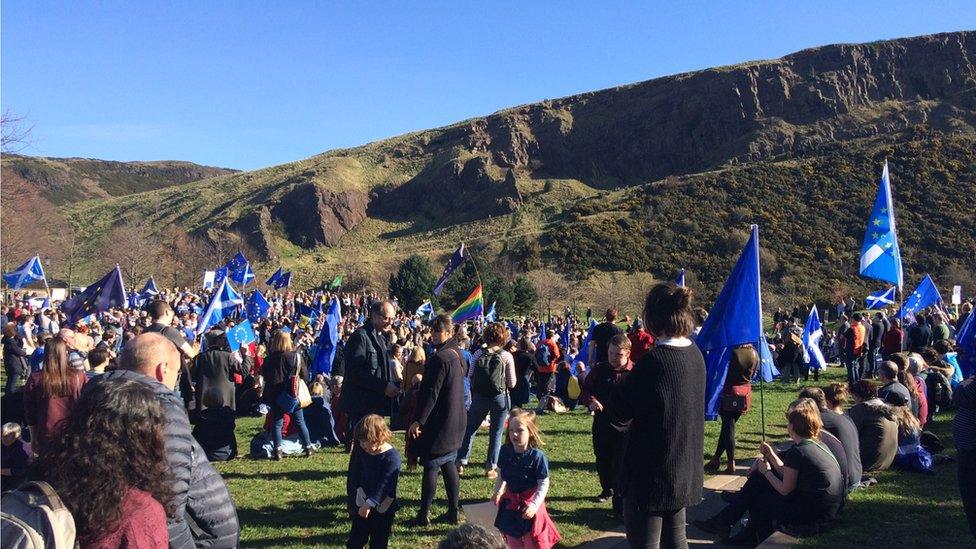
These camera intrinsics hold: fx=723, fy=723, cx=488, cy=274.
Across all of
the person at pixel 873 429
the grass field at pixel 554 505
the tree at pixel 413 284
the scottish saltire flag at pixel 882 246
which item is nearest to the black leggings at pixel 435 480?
the grass field at pixel 554 505

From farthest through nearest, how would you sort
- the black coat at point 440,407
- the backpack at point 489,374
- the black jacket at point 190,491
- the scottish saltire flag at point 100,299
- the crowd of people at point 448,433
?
1. the scottish saltire flag at point 100,299
2. the backpack at point 489,374
3. the black coat at point 440,407
4. the black jacket at point 190,491
5. the crowd of people at point 448,433

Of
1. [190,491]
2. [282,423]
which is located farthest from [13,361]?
[190,491]

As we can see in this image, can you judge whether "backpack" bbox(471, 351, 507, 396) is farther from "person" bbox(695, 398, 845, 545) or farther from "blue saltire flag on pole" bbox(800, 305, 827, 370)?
"blue saltire flag on pole" bbox(800, 305, 827, 370)

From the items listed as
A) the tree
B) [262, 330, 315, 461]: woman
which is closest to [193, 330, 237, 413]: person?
[262, 330, 315, 461]: woman

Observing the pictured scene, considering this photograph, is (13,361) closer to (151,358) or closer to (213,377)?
(213,377)

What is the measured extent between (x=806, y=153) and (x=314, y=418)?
2903 inches

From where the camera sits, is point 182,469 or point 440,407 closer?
point 182,469

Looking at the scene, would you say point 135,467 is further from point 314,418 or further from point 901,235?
point 901,235

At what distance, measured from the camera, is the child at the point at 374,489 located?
4.78 metres

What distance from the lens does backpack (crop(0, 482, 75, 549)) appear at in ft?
6.33

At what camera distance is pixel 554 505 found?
21.5 feet

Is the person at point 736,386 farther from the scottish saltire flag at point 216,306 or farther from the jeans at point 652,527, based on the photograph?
the scottish saltire flag at point 216,306

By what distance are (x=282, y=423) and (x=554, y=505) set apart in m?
3.99

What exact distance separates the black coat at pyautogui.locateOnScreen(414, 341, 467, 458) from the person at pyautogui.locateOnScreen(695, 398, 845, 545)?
2.34 metres
